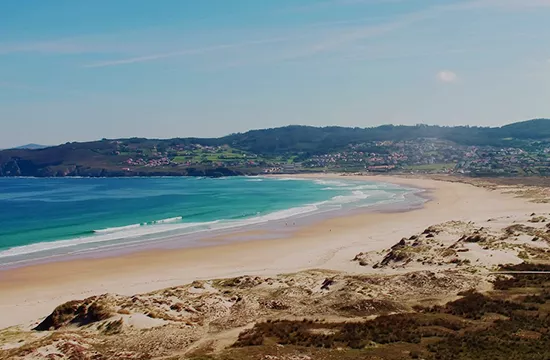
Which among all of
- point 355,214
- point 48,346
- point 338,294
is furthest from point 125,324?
point 355,214

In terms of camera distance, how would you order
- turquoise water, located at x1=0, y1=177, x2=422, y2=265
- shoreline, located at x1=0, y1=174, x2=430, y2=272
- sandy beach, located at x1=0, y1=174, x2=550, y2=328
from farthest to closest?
1. turquoise water, located at x1=0, y1=177, x2=422, y2=265
2. shoreline, located at x1=0, y1=174, x2=430, y2=272
3. sandy beach, located at x1=0, y1=174, x2=550, y2=328

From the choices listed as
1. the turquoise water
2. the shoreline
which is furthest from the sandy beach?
the turquoise water

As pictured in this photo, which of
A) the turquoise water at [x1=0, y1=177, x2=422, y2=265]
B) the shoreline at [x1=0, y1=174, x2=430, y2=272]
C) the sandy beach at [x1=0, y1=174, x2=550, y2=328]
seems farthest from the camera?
the turquoise water at [x1=0, y1=177, x2=422, y2=265]

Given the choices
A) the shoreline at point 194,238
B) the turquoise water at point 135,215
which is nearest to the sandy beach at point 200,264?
the shoreline at point 194,238

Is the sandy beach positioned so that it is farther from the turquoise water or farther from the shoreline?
the turquoise water

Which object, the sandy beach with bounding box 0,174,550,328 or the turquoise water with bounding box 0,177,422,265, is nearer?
the sandy beach with bounding box 0,174,550,328

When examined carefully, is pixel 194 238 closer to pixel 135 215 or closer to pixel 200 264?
pixel 200 264

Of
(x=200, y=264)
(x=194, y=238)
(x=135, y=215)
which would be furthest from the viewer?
(x=135, y=215)

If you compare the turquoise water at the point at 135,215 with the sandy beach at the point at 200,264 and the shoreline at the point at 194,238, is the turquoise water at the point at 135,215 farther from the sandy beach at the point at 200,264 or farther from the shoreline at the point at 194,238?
the sandy beach at the point at 200,264

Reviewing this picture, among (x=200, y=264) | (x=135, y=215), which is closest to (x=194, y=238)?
(x=200, y=264)

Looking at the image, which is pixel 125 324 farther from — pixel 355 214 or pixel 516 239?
pixel 355 214
